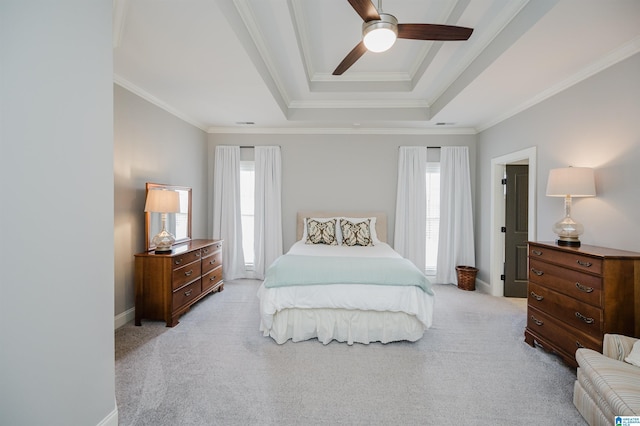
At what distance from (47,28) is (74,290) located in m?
1.20

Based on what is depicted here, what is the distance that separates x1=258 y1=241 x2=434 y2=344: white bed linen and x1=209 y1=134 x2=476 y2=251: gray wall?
2.35 metres

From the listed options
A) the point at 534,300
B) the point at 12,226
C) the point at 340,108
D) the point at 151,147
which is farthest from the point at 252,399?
the point at 340,108

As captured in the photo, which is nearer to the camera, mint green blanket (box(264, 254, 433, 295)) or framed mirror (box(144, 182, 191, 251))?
mint green blanket (box(264, 254, 433, 295))

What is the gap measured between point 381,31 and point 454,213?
12.3ft

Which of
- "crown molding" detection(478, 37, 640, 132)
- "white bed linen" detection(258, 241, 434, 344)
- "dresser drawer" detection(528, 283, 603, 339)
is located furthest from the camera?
"white bed linen" detection(258, 241, 434, 344)

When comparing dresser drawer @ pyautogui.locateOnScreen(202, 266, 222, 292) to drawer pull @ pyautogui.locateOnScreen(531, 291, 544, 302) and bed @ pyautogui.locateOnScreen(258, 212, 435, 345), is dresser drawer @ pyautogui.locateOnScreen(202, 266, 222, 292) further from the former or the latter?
drawer pull @ pyautogui.locateOnScreen(531, 291, 544, 302)

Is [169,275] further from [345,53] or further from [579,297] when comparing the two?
[579,297]

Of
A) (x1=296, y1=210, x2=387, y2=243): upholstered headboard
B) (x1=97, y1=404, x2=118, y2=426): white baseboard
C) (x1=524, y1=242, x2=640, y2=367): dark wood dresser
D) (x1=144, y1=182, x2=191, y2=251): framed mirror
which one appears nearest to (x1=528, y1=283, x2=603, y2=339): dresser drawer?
(x1=524, y1=242, x2=640, y2=367): dark wood dresser

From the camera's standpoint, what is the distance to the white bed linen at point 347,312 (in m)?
2.83

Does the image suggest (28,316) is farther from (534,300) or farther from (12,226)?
(534,300)

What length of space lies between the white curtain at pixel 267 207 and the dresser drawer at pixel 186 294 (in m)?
1.46

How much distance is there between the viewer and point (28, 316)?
1.23 metres

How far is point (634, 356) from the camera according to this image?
5.84ft

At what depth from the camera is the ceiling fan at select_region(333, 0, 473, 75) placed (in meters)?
1.95
